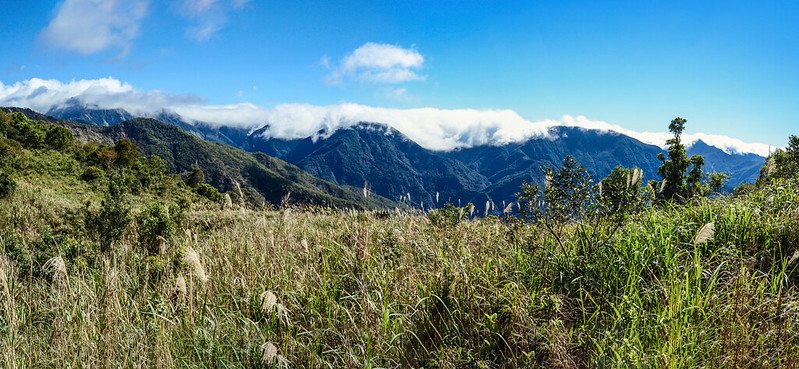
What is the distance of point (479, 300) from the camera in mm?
3699

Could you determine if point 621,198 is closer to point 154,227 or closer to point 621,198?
point 621,198

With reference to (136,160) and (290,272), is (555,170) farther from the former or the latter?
(136,160)

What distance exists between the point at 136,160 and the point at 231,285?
71.5 m

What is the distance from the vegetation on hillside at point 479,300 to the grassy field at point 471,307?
21 mm

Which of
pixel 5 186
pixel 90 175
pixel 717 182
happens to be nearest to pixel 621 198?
pixel 5 186

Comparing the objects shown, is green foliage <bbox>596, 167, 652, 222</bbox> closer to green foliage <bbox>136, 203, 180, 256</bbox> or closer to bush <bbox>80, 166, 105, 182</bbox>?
green foliage <bbox>136, 203, 180, 256</bbox>

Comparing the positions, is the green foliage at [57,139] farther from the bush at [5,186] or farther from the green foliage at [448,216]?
the green foliage at [448,216]

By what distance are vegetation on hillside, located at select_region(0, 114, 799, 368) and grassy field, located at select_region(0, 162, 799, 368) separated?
0.02 meters

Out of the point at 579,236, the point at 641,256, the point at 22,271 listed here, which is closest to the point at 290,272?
the point at 579,236

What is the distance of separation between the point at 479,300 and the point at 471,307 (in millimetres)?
160

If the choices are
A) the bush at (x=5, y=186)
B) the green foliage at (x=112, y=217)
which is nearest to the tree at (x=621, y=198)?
the green foliage at (x=112, y=217)

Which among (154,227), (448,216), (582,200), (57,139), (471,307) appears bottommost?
(154,227)

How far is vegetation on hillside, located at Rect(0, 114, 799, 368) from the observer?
9.89 ft

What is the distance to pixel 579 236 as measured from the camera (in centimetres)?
464
